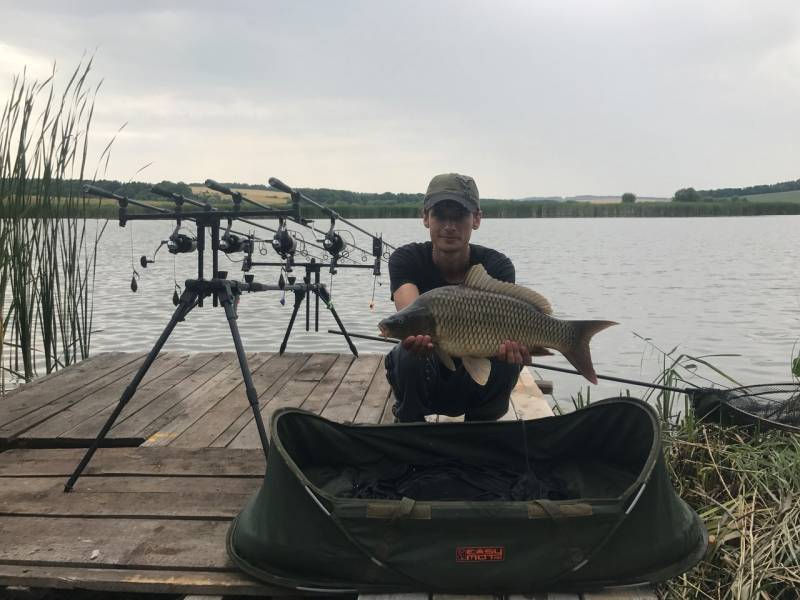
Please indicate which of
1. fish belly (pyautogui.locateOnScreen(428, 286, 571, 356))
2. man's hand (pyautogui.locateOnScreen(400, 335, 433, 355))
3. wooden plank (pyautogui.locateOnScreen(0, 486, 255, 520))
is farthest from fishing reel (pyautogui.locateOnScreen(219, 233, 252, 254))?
fish belly (pyautogui.locateOnScreen(428, 286, 571, 356))

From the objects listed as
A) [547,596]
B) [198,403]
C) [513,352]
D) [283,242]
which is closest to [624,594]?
[547,596]

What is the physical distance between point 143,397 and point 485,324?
253cm

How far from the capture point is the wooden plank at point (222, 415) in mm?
3209

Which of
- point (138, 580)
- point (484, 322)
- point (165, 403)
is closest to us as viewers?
point (138, 580)

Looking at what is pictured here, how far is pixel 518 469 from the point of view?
2525mm

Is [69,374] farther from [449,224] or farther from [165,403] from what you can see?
[449,224]

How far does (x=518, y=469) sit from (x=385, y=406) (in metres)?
1.39

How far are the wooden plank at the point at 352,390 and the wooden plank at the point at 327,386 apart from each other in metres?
0.03

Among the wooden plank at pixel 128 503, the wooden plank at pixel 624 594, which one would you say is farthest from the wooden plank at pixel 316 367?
the wooden plank at pixel 624 594

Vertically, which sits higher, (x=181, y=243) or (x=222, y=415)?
(x=181, y=243)

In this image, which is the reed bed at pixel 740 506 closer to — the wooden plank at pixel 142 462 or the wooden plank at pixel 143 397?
the wooden plank at pixel 142 462

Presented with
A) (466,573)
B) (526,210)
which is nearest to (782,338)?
(466,573)

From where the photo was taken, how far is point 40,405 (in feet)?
12.5

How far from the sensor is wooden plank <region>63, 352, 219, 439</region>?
3.30 m
